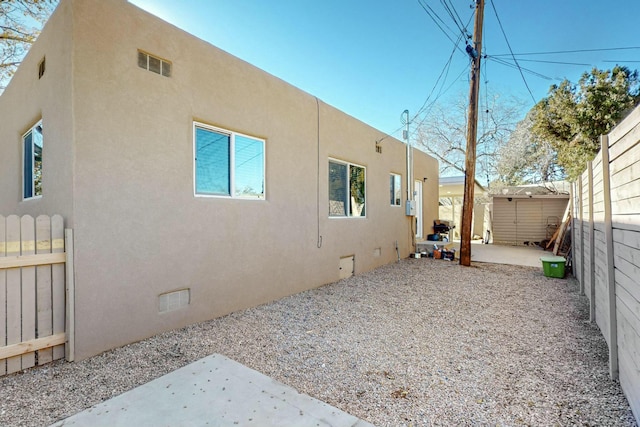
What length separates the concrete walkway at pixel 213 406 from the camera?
196 cm

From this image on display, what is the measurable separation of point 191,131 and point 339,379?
3.35 metres

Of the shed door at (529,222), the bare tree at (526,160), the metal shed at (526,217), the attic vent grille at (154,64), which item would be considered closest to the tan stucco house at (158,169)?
the attic vent grille at (154,64)

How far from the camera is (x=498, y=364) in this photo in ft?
9.63

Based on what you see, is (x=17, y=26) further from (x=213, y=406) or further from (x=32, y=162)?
(x=213, y=406)

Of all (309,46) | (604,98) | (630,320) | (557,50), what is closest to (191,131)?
(630,320)

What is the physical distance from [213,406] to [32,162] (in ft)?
15.8

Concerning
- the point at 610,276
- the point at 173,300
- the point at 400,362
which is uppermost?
the point at 610,276

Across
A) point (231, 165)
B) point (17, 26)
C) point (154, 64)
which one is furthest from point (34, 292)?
point (17, 26)

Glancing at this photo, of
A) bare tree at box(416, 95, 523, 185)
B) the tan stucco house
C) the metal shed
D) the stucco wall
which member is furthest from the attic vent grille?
bare tree at box(416, 95, 523, 185)

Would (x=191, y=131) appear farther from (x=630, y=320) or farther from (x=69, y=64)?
(x=630, y=320)

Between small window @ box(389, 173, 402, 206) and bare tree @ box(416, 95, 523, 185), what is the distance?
12.0 m

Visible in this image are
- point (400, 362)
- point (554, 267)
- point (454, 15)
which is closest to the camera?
point (400, 362)

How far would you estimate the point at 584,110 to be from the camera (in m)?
11.2

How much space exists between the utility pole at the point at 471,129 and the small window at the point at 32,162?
9.01 m
